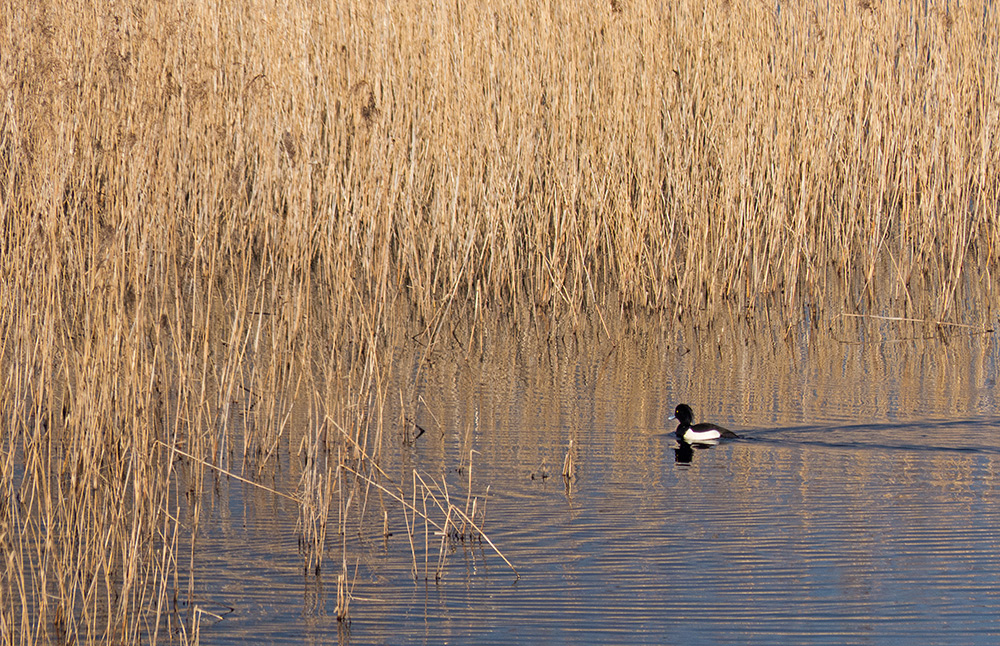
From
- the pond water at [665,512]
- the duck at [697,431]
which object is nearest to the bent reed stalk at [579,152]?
the pond water at [665,512]

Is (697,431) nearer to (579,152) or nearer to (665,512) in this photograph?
(665,512)

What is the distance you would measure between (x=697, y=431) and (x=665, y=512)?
0.84m

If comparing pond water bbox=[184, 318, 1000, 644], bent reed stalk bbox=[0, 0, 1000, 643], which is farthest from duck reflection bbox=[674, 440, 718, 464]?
bent reed stalk bbox=[0, 0, 1000, 643]

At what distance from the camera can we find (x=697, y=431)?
4988mm

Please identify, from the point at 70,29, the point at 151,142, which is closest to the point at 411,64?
the point at 70,29

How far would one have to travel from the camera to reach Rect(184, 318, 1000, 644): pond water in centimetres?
332

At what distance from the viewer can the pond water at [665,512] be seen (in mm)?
3322

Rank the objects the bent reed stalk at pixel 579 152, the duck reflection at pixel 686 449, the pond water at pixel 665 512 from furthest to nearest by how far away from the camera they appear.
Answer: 1. the bent reed stalk at pixel 579 152
2. the duck reflection at pixel 686 449
3. the pond water at pixel 665 512

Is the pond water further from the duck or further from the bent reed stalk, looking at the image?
the bent reed stalk

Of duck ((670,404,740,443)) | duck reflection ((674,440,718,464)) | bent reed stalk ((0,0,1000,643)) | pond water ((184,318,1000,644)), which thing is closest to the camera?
pond water ((184,318,1000,644))

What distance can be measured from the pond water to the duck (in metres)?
0.06

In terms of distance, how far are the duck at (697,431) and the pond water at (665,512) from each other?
6 centimetres

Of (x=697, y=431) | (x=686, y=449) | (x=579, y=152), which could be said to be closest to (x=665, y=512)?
(x=686, y=449)

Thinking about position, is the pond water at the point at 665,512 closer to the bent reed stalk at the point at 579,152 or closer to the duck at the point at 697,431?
the duck at the point at 697,431
